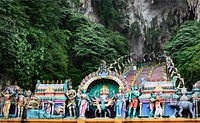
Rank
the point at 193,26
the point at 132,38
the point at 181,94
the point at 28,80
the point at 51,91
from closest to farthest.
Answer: the point at 181,94 → the point at 51,91 → the point at 28,80 → the point at 193,26 → the point at 132,38

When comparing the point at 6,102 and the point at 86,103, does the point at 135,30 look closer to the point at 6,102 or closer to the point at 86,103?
the point at 86,103

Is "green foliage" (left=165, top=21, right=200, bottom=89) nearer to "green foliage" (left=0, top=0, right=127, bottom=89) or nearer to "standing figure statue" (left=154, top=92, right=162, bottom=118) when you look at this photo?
"green foliage" (left=0, top=0, right=127, bottom=89)

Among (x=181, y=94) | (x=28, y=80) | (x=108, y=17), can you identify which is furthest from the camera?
(x=108, y=17)

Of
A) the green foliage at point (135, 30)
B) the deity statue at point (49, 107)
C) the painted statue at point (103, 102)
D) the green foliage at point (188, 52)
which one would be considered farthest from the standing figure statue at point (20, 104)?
the green foliage at point (135, 30)

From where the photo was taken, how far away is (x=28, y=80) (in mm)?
17812

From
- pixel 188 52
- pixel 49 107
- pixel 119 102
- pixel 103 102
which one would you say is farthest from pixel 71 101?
pixel 188 52

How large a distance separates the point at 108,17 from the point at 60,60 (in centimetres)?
1543

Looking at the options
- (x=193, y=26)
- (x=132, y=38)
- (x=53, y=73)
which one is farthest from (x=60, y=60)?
(x=132, y=38)

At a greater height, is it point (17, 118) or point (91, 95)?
point (91, 95)

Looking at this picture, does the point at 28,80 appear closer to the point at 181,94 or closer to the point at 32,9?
the point at 32,9

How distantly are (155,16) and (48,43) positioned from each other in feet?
78.8

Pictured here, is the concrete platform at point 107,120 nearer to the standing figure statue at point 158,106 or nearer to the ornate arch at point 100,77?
the standing figure statue at point 158,106

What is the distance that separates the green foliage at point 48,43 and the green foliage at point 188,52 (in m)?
4.95

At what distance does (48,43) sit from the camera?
20562 mm
